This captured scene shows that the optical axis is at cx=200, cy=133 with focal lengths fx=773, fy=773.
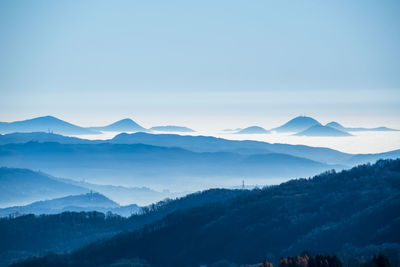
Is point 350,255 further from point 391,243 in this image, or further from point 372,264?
point 372,264

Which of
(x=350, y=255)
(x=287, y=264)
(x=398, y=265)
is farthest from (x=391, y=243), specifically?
(x=287, y=264)

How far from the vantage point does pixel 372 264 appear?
136750 mm

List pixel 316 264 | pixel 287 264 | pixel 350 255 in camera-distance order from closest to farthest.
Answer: pixel 316 264
pixel 287 264
pixel 350 255

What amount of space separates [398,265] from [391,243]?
29042 millimetres

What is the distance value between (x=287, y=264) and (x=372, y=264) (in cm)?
1661

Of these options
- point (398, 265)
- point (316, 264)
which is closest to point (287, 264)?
point (316, 264)

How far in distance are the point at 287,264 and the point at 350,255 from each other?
54310 mm

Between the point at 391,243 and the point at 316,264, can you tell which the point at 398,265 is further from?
the point at 316,264

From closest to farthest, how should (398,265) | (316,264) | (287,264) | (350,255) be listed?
(316,264) < (287,264) < (398,265) < (350,255)

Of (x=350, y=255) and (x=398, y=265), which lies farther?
(x=350, y=255)

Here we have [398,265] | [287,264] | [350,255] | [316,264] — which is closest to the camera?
[316,264]

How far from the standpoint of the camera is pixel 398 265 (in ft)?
552

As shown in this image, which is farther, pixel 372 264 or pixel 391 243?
pixel 391 243

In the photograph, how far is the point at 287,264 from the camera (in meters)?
146
